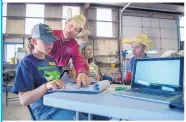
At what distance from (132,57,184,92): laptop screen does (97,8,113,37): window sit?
1.89 ft

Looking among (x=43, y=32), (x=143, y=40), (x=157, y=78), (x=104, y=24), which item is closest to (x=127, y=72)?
(x=143, y=40)

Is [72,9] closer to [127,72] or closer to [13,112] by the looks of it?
[127,72]

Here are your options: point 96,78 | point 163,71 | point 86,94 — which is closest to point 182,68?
point 163,71

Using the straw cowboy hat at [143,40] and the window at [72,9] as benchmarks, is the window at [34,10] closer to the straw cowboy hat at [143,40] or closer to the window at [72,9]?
the window at [72,9]

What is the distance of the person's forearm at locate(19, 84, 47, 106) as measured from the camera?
1.21 metres

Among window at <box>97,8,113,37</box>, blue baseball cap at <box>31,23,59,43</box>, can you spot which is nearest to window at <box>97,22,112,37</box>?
window at <box>97,8,113,37</box>

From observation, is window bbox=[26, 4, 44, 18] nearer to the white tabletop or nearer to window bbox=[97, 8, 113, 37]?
window bbox=[97, 8, 113, 37]

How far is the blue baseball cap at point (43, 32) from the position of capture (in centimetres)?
133

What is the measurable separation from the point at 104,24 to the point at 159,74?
2.64ft

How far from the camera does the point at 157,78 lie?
37.7 inches

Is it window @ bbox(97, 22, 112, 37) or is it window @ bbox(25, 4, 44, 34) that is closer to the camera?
window @ bbox(25, 4, 44, 34)

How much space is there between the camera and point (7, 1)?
1.29 m

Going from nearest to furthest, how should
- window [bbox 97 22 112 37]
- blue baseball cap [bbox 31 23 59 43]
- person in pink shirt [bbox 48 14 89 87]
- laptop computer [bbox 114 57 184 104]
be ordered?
laptop computer [bbox 114 57 184 104], blue baseball cap [bbox 31 23 59 43], person in pink shirt [bbox 48 14 89 87], window [bbox 97 22 112 37]

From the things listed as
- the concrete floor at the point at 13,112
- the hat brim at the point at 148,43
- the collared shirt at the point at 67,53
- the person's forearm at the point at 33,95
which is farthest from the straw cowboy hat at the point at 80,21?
the concrete floor at the point at 13,112
